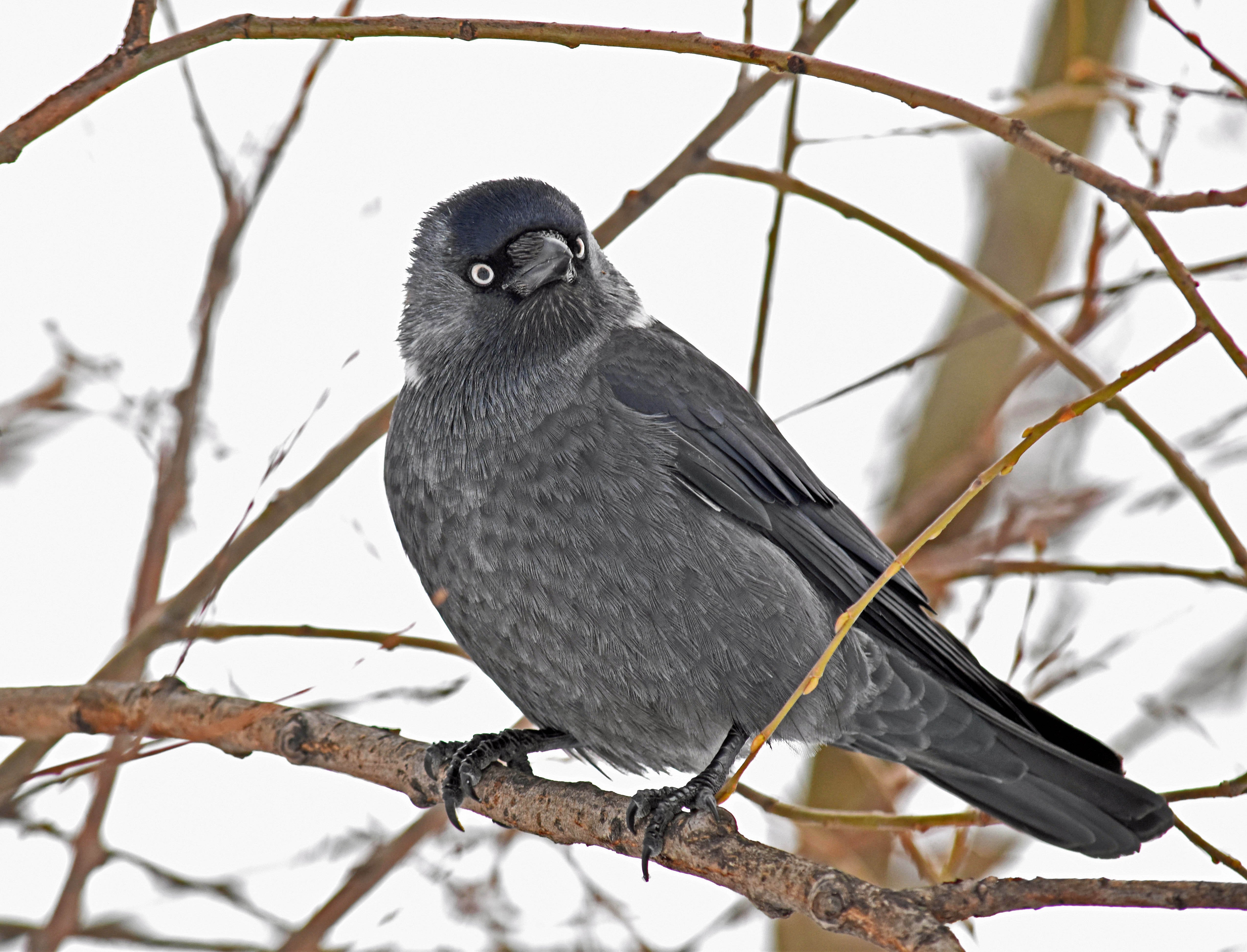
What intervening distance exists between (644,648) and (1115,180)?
79.9 inches

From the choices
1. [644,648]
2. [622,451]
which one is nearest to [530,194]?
[622,451]

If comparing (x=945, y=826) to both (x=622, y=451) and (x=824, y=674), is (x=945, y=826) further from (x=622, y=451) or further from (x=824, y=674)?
(x=622, y=451)

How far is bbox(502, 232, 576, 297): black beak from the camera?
4453 mm

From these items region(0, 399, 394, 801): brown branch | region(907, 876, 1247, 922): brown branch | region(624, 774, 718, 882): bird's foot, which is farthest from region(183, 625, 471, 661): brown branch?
region(907, 876, 1247, 922): brown branch

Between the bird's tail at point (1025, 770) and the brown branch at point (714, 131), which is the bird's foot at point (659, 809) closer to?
the bird's tail at point (1025, 770)

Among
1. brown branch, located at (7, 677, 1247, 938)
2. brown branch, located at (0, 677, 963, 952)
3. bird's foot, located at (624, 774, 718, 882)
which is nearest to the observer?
brown branch, located at (7, 677, 1247, 938)

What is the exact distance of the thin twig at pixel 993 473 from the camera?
2.43m

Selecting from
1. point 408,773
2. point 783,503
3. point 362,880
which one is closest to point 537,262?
point 783,503

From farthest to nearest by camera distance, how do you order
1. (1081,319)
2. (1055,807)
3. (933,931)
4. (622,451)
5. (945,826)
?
1. (1081,319)
2. (1055,807)
3. (622,451)
4. (945,826)
5. (933,931)

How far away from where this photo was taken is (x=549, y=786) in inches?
150

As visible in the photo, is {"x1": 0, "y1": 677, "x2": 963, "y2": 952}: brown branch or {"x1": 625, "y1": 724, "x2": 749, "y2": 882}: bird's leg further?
{"x1": 625, "y1": 724, "x2": 749, "y2": 882}: bird's leg

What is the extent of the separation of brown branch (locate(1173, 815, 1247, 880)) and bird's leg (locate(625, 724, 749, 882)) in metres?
1.20

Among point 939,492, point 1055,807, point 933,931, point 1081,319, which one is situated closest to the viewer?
point 933,931

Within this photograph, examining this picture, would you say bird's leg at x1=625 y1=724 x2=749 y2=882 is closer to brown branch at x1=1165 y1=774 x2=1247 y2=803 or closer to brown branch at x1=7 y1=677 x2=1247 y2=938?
brown branch at x1=7 y1=677 x2=1247 y2=938
